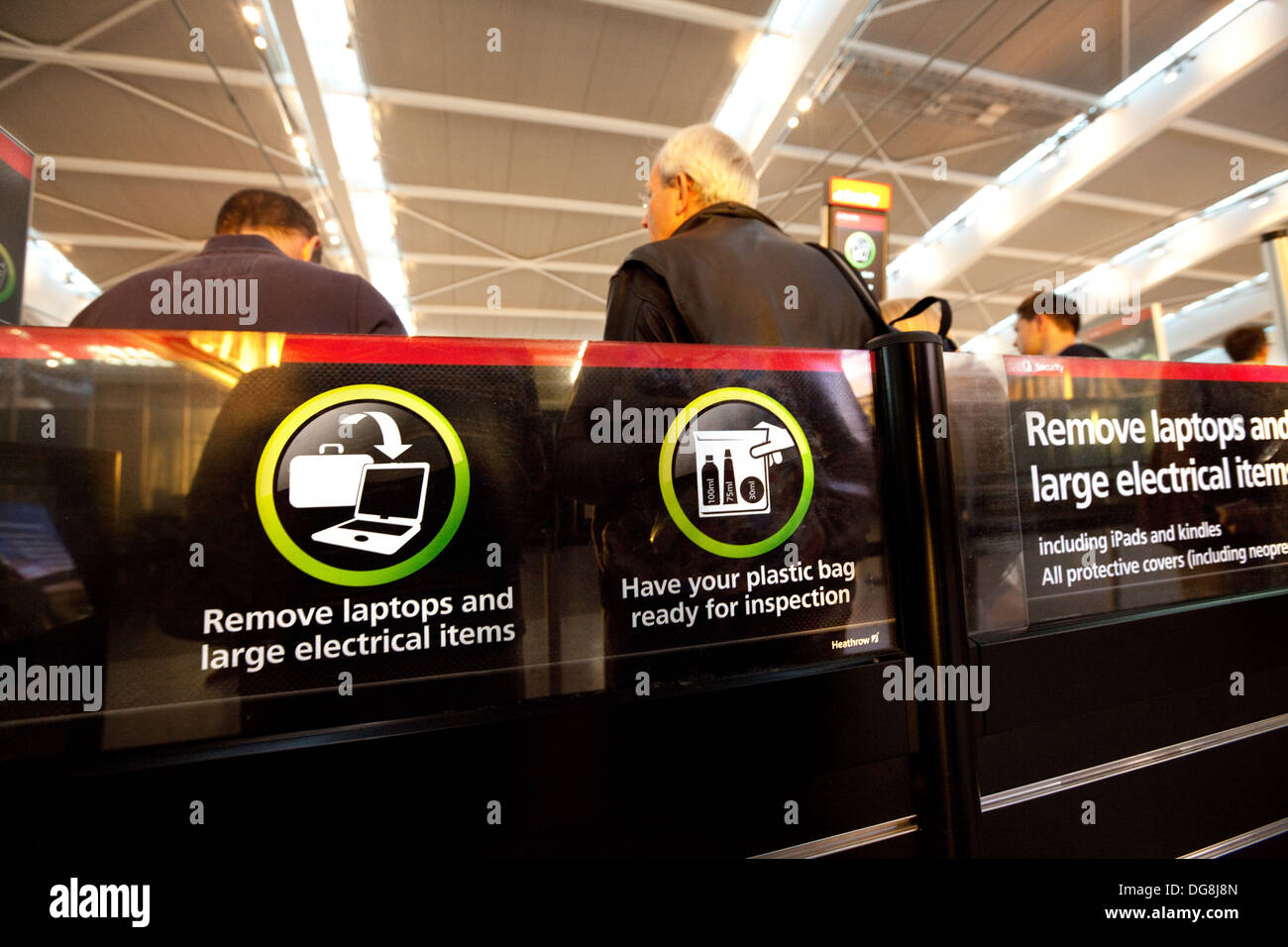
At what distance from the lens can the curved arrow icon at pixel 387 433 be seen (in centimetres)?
86

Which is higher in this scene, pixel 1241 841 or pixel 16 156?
pixel 16 156

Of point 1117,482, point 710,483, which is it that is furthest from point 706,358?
point 1117,482

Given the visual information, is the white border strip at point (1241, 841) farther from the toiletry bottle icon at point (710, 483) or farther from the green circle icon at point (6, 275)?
the green circle icon at point (6, 275)

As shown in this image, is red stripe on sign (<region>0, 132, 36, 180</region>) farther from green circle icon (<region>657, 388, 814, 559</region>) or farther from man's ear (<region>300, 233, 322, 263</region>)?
green circle icon (<region>657, 388, 814, 559</region>)

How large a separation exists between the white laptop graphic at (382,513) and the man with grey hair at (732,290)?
0.61 m

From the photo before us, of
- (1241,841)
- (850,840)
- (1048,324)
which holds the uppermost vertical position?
(1048,324)

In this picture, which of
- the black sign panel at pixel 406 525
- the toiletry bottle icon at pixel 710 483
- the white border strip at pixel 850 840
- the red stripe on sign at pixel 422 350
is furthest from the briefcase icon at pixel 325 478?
the white border strip at pixel 850 840

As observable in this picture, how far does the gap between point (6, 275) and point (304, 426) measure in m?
1.31

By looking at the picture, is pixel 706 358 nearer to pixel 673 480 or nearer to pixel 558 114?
pixel 673 480

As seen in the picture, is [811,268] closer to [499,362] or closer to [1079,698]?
[499,362]

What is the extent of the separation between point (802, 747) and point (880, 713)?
6.4 inches

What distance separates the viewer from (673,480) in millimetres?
983

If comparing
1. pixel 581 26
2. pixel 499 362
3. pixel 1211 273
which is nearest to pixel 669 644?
pixel 499 362

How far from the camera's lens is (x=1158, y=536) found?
1.33 m
